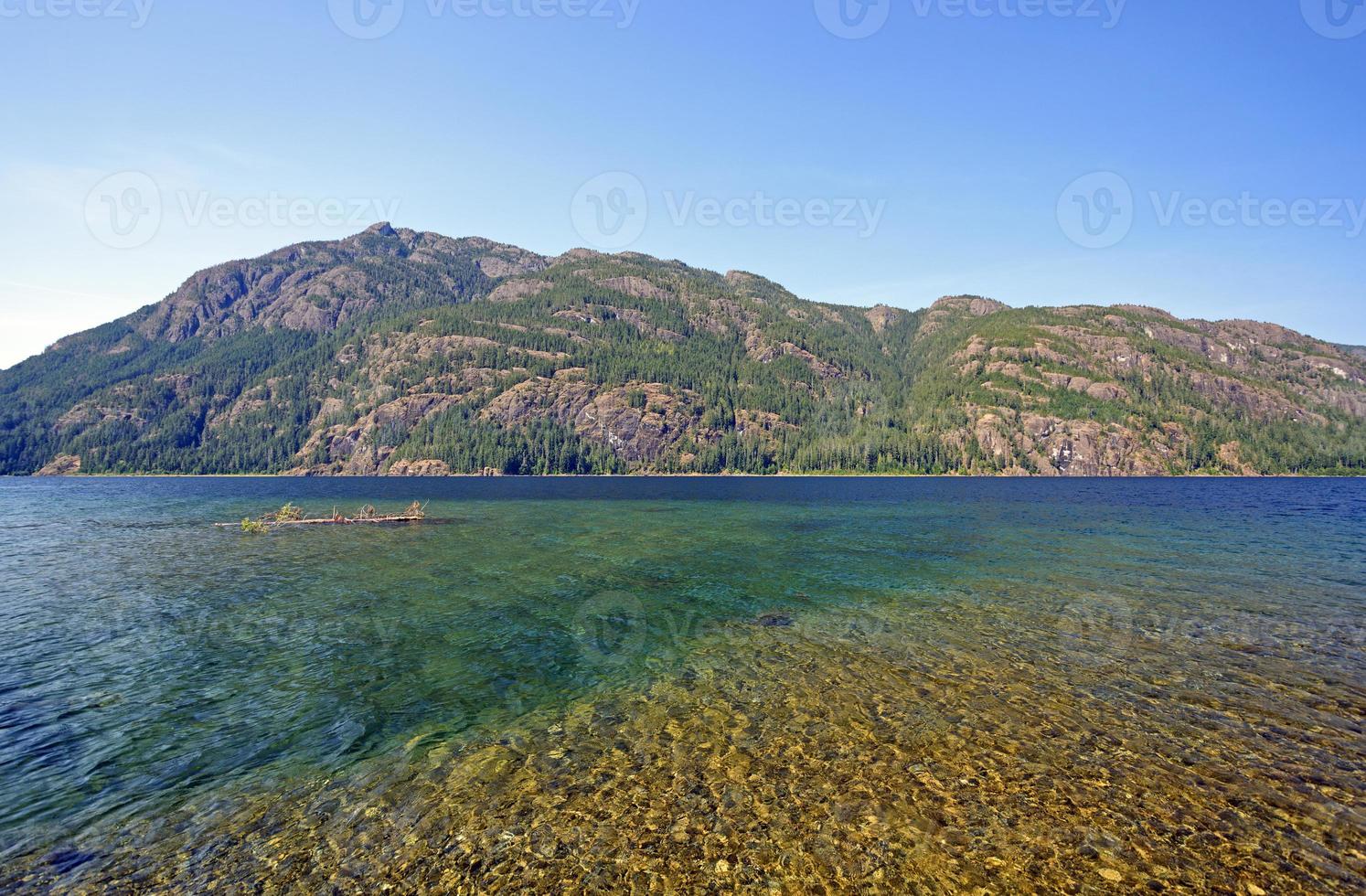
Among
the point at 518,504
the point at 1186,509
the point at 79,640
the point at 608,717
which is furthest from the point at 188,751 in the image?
the point at 1186,509

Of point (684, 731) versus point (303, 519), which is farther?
point (303, 519)

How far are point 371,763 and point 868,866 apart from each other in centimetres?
1298

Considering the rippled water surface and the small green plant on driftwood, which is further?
the small green plant on driftwood

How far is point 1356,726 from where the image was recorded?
17250 millimetres

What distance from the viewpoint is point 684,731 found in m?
17.5

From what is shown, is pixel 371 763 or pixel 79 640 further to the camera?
pixel 79 640

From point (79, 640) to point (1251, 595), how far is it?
207 feet

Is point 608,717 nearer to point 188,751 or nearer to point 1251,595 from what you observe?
point 188,751

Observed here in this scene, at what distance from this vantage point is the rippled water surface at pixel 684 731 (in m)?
11.5

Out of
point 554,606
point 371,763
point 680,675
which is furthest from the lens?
point 554,606

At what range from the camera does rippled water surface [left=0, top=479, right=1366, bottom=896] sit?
11516 mm

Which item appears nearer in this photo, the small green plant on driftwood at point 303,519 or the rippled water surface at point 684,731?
the rippled water surface at point 684,731

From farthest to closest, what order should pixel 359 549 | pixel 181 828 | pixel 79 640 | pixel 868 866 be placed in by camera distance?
1. pixel 359 549
2. pixel 79 640
3. pixel 181 828
4. pixel 868 866

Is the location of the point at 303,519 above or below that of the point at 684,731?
above
